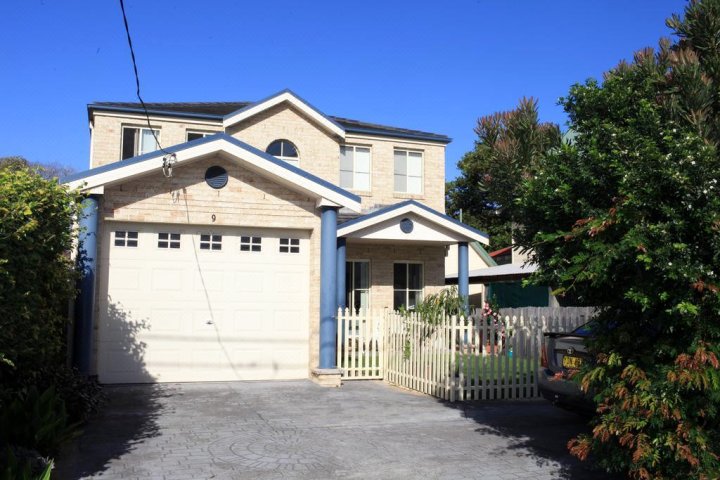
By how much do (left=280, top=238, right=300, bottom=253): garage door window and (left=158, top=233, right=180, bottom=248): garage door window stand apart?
1.92 meters

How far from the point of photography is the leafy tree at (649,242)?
4.88 meters

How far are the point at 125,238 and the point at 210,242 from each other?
1464mm

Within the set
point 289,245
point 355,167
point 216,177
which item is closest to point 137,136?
point 355,167

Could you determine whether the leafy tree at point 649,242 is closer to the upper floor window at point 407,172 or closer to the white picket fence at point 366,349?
the white picket fence at point 366,349

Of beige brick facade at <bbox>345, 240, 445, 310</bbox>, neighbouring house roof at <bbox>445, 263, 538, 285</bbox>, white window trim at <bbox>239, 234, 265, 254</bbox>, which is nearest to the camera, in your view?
white window trim at <bbox>239, 234, 265, 254</bbox>

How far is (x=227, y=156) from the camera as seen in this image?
39.2 ft

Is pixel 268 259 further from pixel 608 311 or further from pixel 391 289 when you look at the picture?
pixel 608 311

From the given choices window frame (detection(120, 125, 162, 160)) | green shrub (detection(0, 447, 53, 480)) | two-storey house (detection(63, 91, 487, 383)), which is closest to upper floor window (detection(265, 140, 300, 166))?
window frame (detection(120, 125, 162, 160))

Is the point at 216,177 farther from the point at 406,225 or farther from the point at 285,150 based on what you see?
the point at 285,150

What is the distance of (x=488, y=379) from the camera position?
11469 millimetres

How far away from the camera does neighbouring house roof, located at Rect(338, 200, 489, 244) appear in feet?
49.4

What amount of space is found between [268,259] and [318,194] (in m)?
1.54

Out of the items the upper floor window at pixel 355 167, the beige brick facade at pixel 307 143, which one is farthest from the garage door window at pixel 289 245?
the upper floor window at pixel 355 167

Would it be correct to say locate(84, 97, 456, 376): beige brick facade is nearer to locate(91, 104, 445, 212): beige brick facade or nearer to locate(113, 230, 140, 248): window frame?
locate(91, 104, 445, 212): beige brick facade
